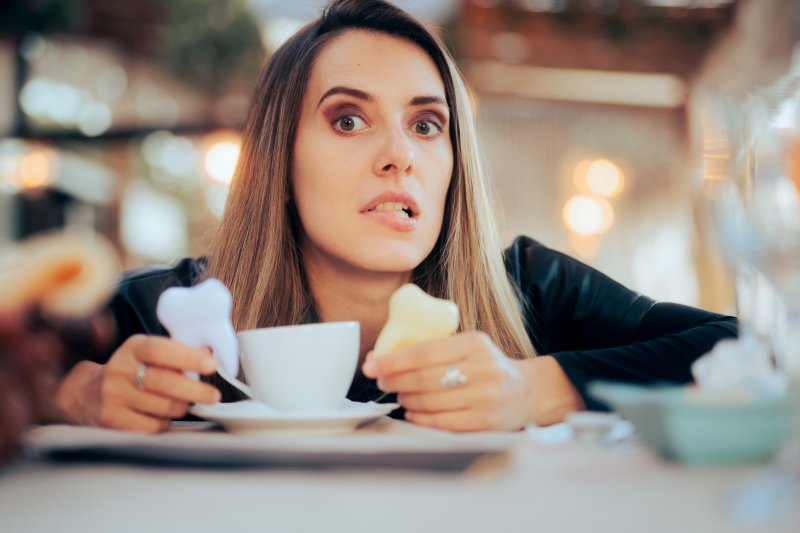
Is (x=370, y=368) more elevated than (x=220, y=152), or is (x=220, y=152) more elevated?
(x=220, y=152)

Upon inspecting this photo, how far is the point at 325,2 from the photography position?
5.79 feet

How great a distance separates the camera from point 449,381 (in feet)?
2.72

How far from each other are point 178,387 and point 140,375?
0.22ft

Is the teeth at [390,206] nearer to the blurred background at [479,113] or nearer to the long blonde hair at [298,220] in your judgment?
the long blonde hair at [298,220]

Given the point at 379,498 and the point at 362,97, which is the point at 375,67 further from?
the point at 379,498

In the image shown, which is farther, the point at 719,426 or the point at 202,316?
the point at 202,316

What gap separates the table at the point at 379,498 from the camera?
1.39ft

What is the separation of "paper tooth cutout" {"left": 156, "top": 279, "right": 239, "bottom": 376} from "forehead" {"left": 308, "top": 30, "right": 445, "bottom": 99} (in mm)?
819

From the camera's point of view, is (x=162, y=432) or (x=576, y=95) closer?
(x=162, y=432)

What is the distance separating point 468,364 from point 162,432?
0.36 metres

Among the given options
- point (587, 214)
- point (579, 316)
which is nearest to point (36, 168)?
point (587, 214)

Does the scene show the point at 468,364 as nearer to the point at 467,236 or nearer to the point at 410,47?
the point at 467,236

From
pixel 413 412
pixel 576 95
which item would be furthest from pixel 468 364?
pixel 576 95

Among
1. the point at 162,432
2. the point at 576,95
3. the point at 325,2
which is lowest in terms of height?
the point at 162,432
